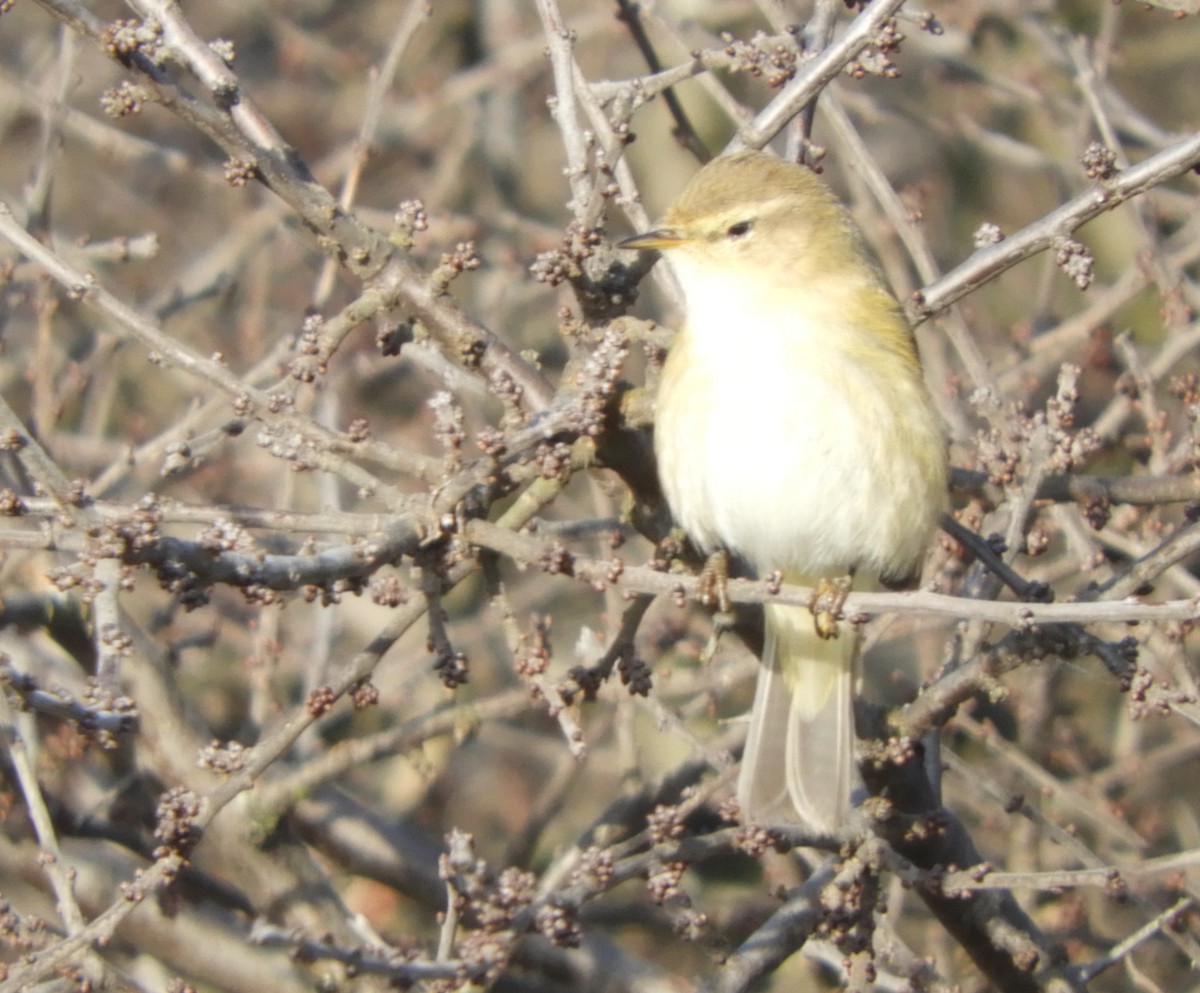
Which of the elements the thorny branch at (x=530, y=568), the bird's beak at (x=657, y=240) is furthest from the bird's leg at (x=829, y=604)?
the bird's beak at (x=657, y=240)

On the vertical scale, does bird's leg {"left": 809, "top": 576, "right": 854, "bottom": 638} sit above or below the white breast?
below

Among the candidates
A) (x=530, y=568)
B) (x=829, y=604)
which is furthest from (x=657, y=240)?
(x=829, y=604)

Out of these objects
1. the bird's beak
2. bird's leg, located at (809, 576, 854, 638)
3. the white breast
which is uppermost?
the bird's beak

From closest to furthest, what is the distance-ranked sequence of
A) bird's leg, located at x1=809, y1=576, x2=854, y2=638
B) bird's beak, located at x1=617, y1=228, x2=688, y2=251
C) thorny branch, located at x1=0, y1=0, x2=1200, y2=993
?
bird's leg, located at x1=809, y1=576, x2=854, y2=638
thorny branch, located at x1=0, y1=0, x2=1200, y2=993
bird's beak, located at x1=617, y1=228, x2=688, y2=251

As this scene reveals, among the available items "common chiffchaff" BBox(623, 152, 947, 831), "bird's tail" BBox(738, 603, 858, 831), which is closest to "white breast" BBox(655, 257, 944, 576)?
"common chiffchaff" BBox(623, 152, 947, 831)

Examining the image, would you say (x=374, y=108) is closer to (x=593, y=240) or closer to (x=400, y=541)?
(x=593, y=240)

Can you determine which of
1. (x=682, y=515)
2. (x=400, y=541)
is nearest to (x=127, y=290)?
(x=682, y=515)

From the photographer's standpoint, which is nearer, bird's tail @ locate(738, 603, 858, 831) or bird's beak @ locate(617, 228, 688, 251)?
bird's beak @ locate(617, 228, 688, 251)

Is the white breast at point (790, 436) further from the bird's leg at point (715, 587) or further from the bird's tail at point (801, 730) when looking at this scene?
the bird's tail at point (801, 730)

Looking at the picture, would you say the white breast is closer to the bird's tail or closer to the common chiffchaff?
the common chiffchaff
